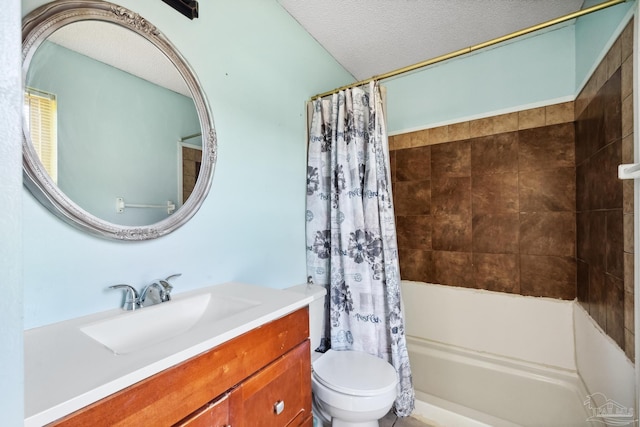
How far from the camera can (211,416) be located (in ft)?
2.39

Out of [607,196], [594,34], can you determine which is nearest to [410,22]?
[594,34]

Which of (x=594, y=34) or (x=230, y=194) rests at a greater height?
(x=594, y=34)

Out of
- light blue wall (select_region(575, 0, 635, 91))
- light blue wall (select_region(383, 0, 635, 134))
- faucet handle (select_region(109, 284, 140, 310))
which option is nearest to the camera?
faucet handle (select_region(109, 284, 140, 310))

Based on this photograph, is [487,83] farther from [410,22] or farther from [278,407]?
[278,407]

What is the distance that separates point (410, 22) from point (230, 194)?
5.39 ft

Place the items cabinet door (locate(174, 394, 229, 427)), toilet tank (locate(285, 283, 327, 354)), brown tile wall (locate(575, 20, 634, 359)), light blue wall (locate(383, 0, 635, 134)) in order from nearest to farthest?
cabinet door (locate(174, 394, 229, 427)) < brown tile wall (locate(575, 20, 634, 359)) < toilet tank (locate(285, 283, 327, 354)) < light blue wall (locate(383, 0, 635, 134))

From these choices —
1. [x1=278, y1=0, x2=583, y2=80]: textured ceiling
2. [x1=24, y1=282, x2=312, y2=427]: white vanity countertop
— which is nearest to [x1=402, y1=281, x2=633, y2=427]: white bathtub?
[x1=24, y1=282, x2=312, y2=427]: white vanity countertop

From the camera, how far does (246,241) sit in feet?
4.79

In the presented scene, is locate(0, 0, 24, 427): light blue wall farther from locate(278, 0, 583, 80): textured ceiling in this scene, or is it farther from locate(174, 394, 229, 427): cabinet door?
locate(278, 0, 583, 80): textured ceiling

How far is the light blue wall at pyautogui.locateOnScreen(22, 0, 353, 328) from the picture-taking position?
0.83 metres

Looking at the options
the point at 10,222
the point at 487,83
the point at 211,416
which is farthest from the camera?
the point at 487,83

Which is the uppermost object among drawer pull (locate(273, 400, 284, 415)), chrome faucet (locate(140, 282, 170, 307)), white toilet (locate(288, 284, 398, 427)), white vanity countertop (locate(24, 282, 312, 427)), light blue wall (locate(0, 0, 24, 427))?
light blue wall (locate(0, 0, 24, 427))

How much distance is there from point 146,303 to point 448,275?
2.08 meters

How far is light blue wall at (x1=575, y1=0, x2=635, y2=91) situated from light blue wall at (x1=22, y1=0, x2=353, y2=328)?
1586mm
